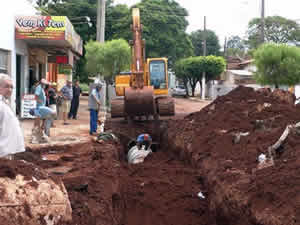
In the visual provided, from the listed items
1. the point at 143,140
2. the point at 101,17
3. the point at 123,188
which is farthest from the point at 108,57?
the point at 123,188

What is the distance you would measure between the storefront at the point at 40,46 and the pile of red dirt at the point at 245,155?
6.71m

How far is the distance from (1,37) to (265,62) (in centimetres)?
1144

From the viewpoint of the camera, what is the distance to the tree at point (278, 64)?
18828 millimetres

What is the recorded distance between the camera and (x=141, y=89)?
13.7m

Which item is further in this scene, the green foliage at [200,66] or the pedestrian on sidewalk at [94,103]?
the green foliage at [200,66]

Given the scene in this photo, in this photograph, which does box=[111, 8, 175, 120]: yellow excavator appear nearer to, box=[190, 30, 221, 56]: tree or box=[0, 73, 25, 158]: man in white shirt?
box=[0, 73, 25, 158]: man in white shirt

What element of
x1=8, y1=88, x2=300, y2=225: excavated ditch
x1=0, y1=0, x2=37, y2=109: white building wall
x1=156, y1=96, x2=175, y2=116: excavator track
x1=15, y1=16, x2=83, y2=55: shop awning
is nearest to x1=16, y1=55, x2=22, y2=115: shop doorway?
x1=0, y1=0, x2=37, y2=109: white building wall

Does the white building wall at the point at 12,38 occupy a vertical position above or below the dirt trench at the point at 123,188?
above

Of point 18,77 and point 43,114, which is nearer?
point 43,114

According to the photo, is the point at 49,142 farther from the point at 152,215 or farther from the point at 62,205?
the point at 62,205

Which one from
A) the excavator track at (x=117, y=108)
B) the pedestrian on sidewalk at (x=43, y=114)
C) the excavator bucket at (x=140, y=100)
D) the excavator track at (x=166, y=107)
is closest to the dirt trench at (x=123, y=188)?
the pedestrian on sidewalk at (x=43, y=114)

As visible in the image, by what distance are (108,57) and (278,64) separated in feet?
34.9

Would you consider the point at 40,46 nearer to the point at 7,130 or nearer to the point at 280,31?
the point at 7,130

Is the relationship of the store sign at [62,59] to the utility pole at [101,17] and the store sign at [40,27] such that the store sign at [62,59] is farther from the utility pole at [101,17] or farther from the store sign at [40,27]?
the store sign at [40,27]
